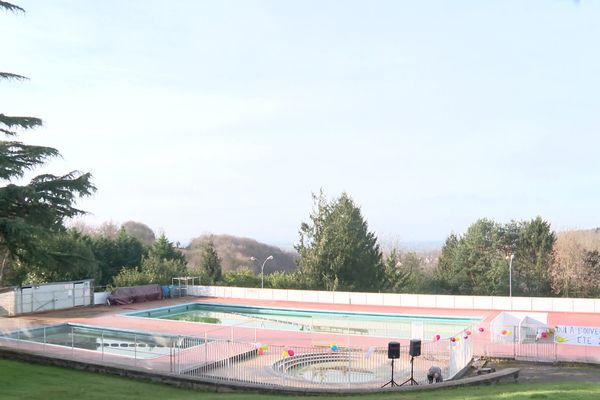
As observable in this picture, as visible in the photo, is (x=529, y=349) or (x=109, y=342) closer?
(x=529, y=349)

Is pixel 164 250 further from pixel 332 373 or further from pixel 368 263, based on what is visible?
pixel 332 373

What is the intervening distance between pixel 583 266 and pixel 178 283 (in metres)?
30.2

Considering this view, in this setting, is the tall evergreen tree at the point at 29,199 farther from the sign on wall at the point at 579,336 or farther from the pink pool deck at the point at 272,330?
the sign on wall at the point at 579,336

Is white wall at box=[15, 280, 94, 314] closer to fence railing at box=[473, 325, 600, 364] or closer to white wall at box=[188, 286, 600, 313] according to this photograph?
white wall at box=[188, 286, 600, 313]

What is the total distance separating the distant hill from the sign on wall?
71.3 meters

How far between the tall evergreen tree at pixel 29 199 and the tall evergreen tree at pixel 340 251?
2427cm

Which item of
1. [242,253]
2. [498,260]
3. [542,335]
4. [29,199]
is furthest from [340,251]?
[242,253]

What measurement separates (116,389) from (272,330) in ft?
37.9

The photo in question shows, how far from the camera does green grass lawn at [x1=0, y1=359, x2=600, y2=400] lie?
11.5 metres

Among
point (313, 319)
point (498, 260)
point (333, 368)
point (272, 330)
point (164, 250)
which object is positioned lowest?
point (313, 319)

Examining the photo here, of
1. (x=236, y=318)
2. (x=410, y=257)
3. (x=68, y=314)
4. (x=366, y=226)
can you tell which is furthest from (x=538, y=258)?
(x=68, y=314)

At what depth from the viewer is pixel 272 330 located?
24.3 metres

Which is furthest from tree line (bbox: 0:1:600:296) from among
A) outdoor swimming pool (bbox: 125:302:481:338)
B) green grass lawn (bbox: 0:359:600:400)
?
green grass lawn (bbox: 0:359:600:400)

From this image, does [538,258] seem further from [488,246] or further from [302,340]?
[302,340]
